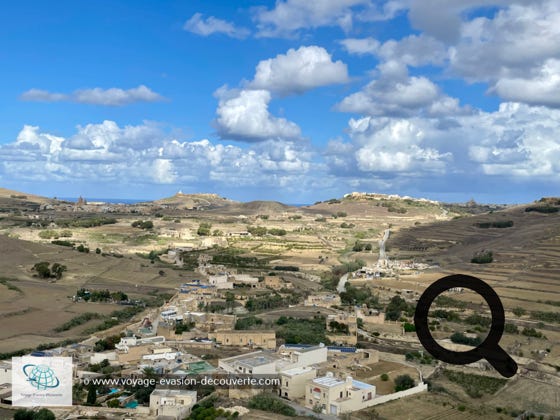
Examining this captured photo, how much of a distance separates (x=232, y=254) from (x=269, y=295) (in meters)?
22.2

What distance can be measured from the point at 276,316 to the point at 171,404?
16.8m

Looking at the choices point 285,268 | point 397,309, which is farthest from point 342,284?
point 397,309

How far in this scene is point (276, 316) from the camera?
36.1 meters

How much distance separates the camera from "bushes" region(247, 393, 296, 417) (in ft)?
65.5

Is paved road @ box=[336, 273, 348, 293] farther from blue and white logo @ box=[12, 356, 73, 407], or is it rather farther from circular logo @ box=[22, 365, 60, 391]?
circular logo @ box=[22, 365, 60, 391]

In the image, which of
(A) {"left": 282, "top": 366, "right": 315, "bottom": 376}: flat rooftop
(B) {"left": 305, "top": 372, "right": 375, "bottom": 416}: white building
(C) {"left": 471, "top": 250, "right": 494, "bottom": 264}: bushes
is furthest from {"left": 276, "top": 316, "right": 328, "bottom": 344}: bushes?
(C) {"left": 471, "top": 250, "right": 494, "bottom": 264}: bushes

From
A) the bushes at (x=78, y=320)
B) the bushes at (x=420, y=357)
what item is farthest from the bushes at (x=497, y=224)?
the bushes at (x=78, y=320)

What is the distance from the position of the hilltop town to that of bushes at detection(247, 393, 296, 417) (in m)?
0.08

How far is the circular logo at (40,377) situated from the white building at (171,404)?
350 centimetres

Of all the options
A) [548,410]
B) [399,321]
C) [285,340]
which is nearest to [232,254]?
[399,321]

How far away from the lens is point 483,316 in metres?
38.0

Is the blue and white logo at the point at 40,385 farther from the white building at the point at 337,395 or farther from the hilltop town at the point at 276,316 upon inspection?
the white building at the point at 337,395

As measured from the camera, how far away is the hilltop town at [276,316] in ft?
71.3

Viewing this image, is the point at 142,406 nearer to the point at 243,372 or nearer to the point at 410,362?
the point at 243,372
